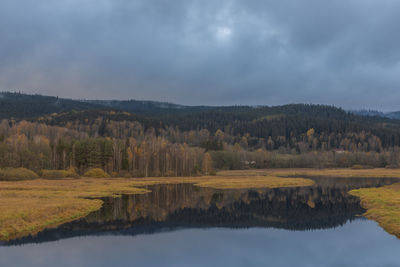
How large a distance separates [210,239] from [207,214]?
12.4 m

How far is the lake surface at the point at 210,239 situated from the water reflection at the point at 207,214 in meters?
0.11

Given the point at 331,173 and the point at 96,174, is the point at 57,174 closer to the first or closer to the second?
the point at 96,174

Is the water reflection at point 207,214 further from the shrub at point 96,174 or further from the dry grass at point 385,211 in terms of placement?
the shrub at point 96,174

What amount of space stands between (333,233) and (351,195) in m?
32.6

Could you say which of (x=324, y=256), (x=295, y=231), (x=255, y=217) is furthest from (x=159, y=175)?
(x=324, y=256)

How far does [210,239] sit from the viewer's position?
34.4 metres

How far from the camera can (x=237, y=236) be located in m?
35.7

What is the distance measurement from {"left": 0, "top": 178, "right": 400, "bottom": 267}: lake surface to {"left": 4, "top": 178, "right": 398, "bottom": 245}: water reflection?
108 millimetres

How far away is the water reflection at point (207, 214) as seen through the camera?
37.5 metres

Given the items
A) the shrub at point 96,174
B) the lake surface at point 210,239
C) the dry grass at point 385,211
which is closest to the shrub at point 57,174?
the shrub at point 96,174

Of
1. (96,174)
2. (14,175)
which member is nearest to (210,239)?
(14,175)

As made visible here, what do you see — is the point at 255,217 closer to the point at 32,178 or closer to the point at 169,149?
the point at 32,178

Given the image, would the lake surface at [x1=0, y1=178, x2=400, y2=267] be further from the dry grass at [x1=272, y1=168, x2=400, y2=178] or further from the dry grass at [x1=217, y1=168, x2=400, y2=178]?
the dry grass at [x1=217, y1=168, x2=400, y2=178]

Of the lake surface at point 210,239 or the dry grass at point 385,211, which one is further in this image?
the dry grass at point 385,211
